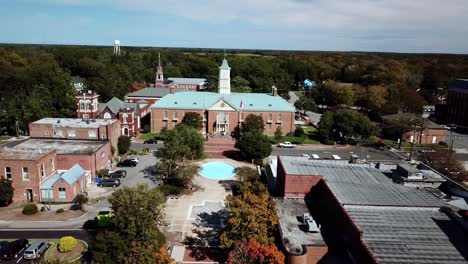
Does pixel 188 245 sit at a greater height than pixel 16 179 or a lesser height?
lesser

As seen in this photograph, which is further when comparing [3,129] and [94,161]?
[3,129]

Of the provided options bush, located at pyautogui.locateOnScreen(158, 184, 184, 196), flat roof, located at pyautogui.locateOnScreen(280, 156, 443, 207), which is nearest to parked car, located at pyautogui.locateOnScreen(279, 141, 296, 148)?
flat roof, located at pyautogui.locateOnScreen(280, 156, 443, 207)

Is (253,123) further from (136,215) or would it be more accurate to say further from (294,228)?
(136,215)

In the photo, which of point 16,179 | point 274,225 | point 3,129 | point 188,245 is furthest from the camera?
point 3,129

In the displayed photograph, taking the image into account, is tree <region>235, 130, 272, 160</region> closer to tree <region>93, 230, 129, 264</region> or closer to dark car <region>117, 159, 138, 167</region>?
dark car <region>117, 159, 138, 167</region>


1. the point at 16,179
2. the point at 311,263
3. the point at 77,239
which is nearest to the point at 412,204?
the point at 311,263

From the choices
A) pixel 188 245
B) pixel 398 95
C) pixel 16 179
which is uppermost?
pixel 398 95

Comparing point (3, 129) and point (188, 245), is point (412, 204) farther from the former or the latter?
point (3, 129)
